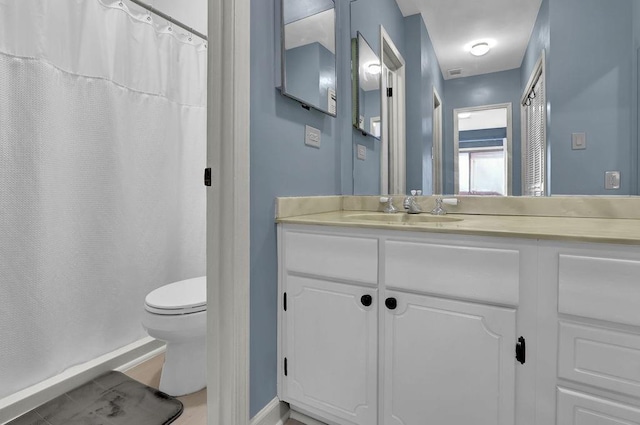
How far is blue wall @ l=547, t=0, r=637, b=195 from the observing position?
47.0 inches

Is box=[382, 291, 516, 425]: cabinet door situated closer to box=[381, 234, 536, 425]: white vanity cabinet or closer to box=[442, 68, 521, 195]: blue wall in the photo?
box=[381, 234, 536, 425]: white vanity cabinet

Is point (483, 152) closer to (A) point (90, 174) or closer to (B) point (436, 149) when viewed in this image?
(B) point (436, 149)

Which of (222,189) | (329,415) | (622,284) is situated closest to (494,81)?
(622,284)

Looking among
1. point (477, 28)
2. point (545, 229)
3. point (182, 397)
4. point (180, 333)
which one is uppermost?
point (477, 28)

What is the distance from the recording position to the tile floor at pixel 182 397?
1371 millimetres

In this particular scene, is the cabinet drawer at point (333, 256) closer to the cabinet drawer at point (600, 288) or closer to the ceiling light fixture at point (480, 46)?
the cabinet drawer at point (600, 288)

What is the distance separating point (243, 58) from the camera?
1113 millimetres

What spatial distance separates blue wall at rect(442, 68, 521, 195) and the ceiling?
0.04m

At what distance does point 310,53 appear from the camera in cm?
150

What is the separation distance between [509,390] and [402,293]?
38 cm

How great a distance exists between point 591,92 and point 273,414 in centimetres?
176

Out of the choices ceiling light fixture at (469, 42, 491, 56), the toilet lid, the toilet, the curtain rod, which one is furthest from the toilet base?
ceiling light fixture at (469, 42, 491, 56)

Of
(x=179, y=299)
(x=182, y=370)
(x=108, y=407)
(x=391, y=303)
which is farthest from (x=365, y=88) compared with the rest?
(x=108, y=407)

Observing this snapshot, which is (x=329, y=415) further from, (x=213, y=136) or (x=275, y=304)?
(x=213, y=136)
